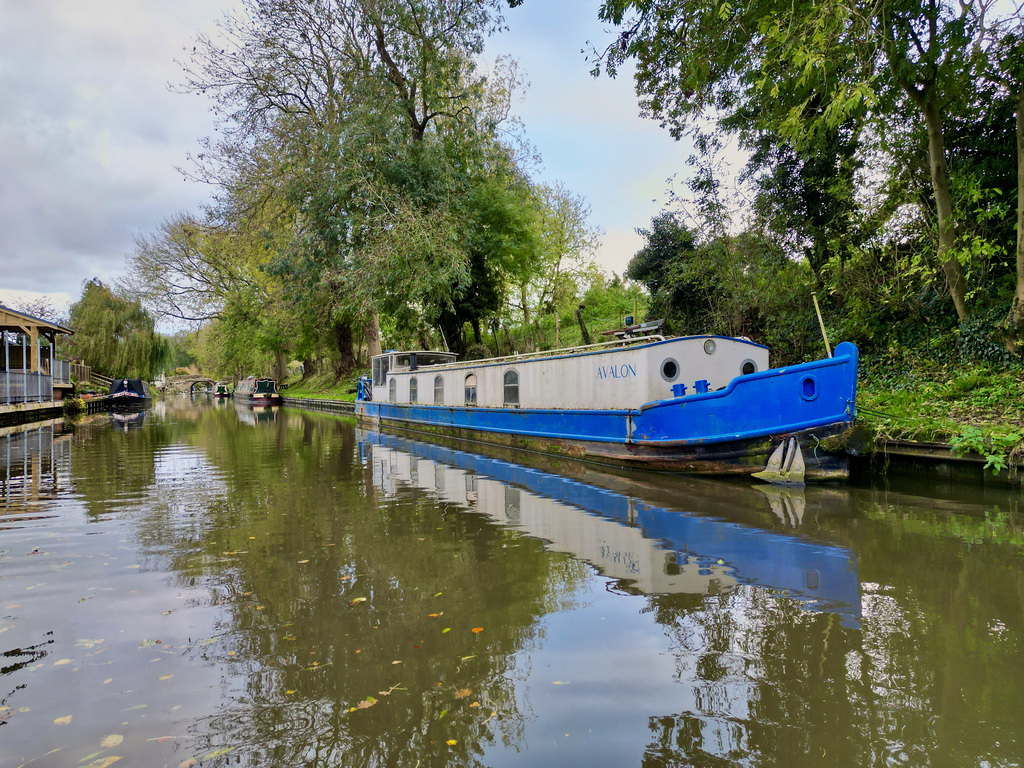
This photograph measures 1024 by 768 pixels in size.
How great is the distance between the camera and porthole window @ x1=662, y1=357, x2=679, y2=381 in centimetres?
971

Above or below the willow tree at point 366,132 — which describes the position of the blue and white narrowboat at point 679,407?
below

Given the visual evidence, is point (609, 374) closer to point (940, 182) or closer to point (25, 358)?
point (940, 182)

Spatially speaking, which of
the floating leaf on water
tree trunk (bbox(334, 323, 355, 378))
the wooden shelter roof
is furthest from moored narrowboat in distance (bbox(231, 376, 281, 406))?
the floating leaf on water

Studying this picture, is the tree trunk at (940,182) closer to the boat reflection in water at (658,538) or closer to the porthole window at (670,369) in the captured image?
the porthole window at (670,369)

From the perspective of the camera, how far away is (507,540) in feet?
18.7

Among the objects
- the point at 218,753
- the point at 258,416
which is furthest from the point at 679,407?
the point at 258,416

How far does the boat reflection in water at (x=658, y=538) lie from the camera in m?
4.36

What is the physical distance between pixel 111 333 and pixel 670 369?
125 ft

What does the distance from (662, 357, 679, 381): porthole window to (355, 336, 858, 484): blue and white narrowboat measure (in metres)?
0.02

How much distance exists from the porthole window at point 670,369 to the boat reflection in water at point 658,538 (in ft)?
6.41

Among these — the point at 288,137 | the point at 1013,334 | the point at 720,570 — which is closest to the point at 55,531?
the point at 720,570

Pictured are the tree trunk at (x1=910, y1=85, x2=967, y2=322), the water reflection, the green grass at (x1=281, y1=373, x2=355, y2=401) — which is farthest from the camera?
the green grass at (x1=281, y1=373, x2=355, y2=401)

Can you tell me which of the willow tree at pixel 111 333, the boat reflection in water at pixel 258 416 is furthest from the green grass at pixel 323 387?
the willow tree at pixel 111 333

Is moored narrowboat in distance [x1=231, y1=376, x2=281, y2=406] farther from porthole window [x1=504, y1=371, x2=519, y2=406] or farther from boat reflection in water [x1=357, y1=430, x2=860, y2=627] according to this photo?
boat reflection in water [x1=357, y1=430, x2=860, y2=627]
